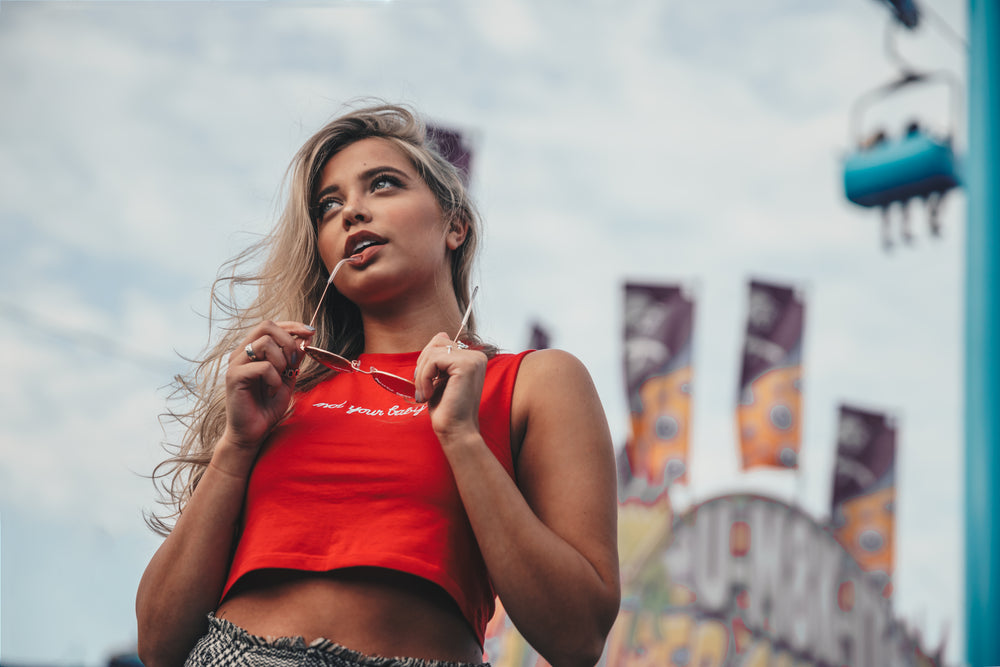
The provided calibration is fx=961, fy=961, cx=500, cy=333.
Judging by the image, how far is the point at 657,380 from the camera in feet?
37.3

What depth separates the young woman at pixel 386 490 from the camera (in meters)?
1.50

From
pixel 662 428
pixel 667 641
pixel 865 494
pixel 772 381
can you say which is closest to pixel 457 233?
pixel 662 428

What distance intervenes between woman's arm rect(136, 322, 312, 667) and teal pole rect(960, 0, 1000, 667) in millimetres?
7076

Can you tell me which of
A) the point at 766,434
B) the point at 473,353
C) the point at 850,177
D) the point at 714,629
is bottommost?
the point at 714,629

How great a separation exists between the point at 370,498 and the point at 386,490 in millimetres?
29

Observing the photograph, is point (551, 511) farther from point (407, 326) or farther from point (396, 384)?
point (407, 326)

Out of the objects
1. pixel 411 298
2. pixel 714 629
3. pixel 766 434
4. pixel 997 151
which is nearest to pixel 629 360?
pixel 766 434

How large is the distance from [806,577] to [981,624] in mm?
5215

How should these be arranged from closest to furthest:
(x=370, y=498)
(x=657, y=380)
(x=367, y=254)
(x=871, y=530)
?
(x=370, y=498) → (x=367, y=254) → (x=657, y=380) → (x=871, y=530)

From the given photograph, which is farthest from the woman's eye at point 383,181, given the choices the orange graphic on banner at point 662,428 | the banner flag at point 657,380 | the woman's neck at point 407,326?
the orange graphic on banner at point 662,428

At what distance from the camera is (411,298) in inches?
78.8

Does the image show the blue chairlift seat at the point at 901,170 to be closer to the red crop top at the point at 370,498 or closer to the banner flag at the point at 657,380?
the banner flag at the point at 657,380

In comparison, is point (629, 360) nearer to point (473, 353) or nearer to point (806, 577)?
point (806, 577)

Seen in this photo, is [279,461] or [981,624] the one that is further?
[981,624]
